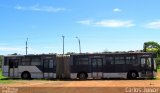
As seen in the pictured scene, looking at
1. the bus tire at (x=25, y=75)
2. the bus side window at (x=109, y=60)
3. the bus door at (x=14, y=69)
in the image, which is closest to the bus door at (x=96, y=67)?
the bus side window at (x=109, y=60)

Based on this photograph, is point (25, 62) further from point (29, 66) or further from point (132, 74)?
point (132, 74)

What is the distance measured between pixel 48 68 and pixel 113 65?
6.32m

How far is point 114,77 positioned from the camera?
34.8 metres

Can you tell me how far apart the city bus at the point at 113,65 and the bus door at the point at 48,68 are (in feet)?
6.43

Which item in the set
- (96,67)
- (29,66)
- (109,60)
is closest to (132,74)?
(109,60)

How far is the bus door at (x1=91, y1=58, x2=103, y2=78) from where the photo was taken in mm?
34947

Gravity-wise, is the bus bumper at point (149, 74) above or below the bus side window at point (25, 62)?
below

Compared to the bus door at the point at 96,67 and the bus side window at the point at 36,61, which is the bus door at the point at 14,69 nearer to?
the bus side window at the point at 36,61

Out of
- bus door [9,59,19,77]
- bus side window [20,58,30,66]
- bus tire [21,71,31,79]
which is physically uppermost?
bus side window [20,58,30,66]

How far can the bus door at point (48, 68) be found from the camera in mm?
36656

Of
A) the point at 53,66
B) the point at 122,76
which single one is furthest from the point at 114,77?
the point at 53,66

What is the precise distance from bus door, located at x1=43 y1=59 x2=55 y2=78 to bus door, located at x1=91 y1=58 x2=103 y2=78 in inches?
155

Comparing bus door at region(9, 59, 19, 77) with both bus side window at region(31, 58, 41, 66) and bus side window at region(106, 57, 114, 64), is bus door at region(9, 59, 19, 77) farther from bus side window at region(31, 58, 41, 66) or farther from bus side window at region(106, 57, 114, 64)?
bus side window at region(106, 57, 114, 64)

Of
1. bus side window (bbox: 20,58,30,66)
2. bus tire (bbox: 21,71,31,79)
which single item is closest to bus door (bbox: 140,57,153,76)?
bus side window (bbox: 20,58,30,66)
